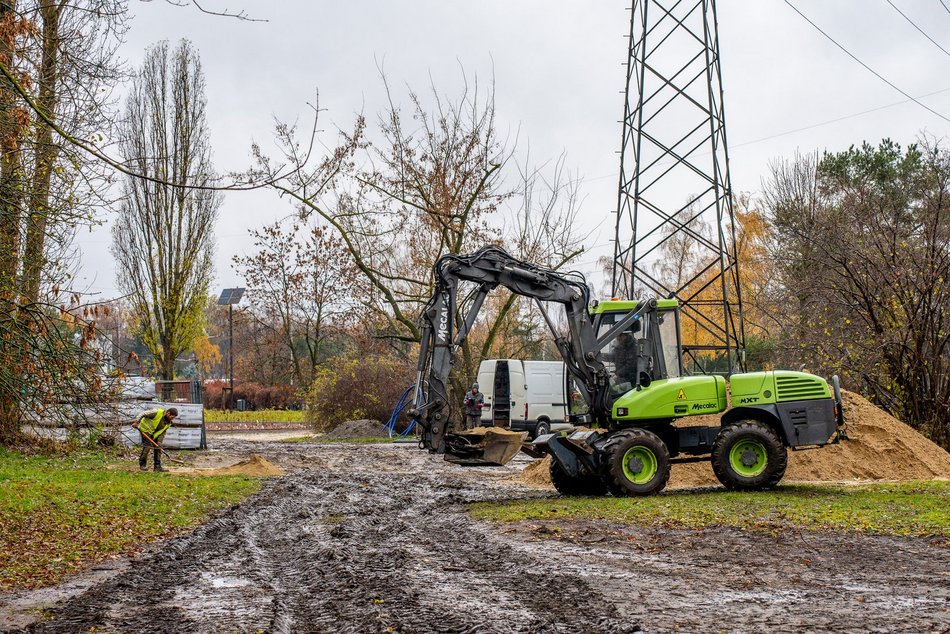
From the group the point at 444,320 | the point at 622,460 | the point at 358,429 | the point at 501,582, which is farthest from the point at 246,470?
the point at 358,429

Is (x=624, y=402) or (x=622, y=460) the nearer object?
(x=622, y=460)

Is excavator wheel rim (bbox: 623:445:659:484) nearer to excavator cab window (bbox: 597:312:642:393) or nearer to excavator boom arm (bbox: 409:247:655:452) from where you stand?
excavator boom arm (bbox: 409:247:655:452)

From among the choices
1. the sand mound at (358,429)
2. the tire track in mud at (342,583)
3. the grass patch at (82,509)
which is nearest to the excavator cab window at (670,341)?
the tire track in mud at (342,583)

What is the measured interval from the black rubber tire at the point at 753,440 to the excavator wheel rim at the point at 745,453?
0.13 ft

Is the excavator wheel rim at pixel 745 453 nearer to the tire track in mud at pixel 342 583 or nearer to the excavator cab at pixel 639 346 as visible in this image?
the excavator cab at pixel 639 346

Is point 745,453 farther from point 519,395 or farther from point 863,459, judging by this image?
point 519,395

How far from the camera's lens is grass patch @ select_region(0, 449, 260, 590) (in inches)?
335

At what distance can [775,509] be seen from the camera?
11.8 meters

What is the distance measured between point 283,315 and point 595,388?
35737 mm

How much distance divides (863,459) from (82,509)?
1329 centimetres

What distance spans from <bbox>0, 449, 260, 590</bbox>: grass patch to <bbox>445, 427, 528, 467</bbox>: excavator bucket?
11.5 ft

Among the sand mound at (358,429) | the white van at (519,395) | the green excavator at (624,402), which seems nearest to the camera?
the green excavator at (624,402)

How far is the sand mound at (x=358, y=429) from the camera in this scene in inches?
1316

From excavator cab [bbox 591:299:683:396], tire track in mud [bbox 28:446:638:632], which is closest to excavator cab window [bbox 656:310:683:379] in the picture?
excavator cab [bbox 591:299:683:396]
